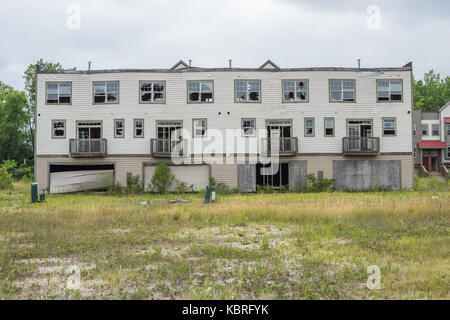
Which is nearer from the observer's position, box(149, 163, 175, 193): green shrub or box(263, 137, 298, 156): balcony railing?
box(149, 163, 175, 193): green shrub

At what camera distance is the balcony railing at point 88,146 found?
2741cm

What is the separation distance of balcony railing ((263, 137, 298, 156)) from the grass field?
13.1m

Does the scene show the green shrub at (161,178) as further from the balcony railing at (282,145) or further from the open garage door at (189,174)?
the balcony railing at (282,145)

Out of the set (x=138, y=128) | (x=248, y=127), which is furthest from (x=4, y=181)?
(x=248, y=127)

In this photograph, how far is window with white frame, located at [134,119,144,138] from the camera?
28047 millimetres

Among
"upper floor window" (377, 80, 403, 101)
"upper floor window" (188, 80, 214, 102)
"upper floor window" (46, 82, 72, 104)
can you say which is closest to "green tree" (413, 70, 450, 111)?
"upper floor window" (377, 80, 403, 101)

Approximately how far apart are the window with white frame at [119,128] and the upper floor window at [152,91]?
2.38 meters

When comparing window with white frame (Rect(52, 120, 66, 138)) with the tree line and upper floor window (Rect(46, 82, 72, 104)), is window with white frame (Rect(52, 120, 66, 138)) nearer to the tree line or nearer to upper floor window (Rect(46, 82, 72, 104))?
upper floor window (Rect(46, 82, 72, 104))

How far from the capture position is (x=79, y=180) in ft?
91.2

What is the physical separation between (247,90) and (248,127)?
3.01 m

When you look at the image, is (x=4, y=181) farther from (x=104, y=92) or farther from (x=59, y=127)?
(x=104, y=92)
